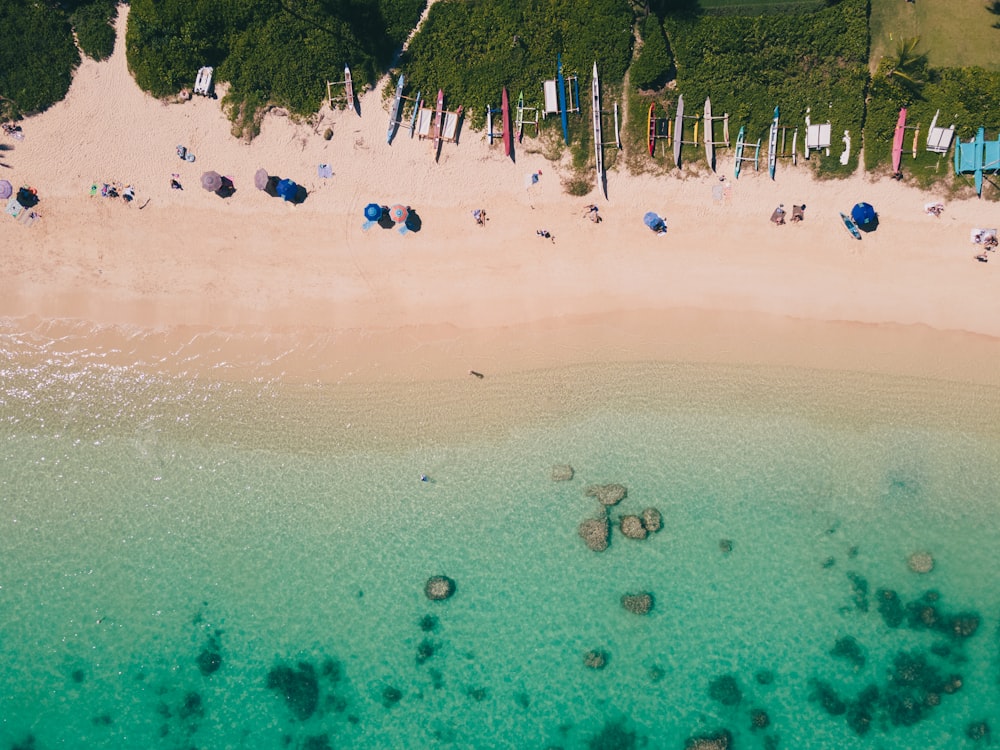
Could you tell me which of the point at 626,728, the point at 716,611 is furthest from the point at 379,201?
the point at 626,728

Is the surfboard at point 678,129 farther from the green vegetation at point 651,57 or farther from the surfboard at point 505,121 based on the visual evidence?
the surfboard at point 505,121

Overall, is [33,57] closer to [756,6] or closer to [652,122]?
[652,122]

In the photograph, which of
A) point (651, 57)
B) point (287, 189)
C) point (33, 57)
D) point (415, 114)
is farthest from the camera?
point (415, 114)

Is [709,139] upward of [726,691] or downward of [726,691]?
upward

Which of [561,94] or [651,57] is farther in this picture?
[561,94]

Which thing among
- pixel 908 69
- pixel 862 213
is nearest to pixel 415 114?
pixel 862 213

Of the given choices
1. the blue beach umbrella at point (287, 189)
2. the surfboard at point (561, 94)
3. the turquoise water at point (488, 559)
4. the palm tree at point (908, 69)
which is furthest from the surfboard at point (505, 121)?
the palm tree at point (908, 69)

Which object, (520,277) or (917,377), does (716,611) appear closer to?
(917,377)
